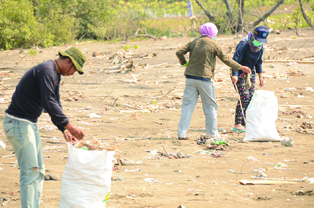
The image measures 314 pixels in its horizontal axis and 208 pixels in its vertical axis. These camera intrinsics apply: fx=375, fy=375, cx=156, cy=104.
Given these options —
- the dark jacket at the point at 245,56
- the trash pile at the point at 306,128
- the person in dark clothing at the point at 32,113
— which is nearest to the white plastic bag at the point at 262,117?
the dark jacket at the point at 245,56

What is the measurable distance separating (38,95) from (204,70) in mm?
3281

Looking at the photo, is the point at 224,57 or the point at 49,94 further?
the point at 224,57

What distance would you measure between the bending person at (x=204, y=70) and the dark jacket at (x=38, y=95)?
313 cm

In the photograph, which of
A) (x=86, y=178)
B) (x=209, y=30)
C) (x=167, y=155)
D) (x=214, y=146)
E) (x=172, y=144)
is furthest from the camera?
(x=172, y=144)

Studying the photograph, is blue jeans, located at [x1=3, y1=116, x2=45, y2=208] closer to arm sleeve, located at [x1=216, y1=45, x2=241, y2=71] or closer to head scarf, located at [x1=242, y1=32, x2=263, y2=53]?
arm sleeve, located at [x1=216, y1=45, x2=241, y2=71]

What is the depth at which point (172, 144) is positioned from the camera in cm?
609

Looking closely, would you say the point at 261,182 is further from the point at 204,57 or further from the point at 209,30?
the point at 209,30

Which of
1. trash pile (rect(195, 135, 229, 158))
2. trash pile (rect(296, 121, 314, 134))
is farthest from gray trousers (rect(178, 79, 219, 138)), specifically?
trash pile (rect(296, 121, 314, 134))

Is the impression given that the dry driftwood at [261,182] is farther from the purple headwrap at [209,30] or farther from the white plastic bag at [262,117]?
the purple headwrap at [209,30]

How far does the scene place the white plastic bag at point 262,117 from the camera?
6.11 m

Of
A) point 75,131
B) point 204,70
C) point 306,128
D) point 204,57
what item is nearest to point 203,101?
point 204,70

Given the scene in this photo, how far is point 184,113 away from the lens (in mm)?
6160

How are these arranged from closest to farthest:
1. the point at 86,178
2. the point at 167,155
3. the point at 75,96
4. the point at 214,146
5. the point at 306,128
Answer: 1. the point at 86,178
2. the point at 167,155
3. the point at 214,146
4. the point at 306,128
5. the point at 75,96

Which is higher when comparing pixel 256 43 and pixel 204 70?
pixel 256 43
